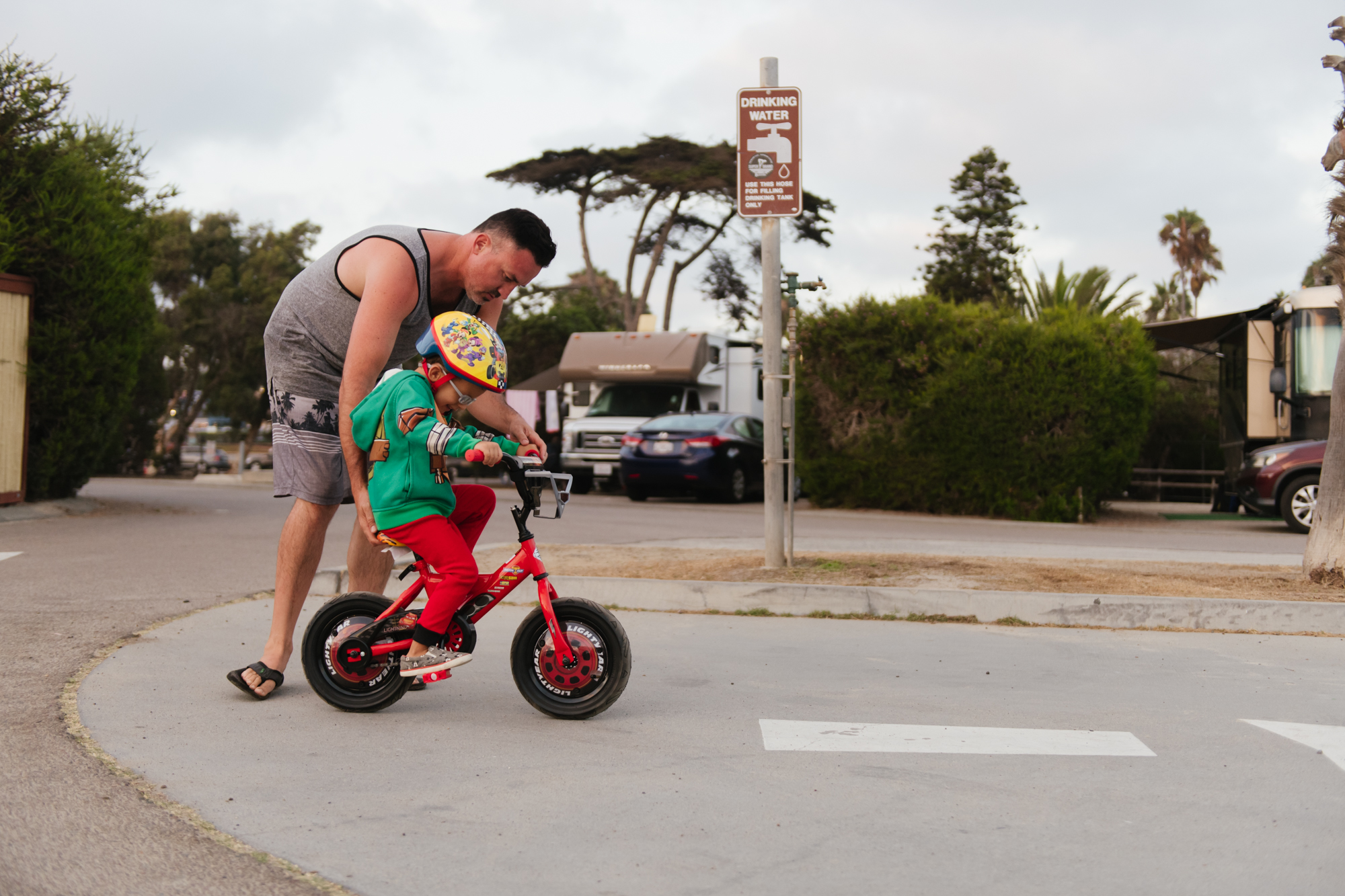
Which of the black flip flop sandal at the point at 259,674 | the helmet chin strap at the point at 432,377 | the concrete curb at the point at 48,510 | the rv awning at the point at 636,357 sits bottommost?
the black flip flop sandal at the point at 259,674

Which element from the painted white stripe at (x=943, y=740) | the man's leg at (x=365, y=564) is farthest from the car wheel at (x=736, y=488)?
the painted white stripe at (x=943, y=740)

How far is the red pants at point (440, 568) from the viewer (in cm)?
383

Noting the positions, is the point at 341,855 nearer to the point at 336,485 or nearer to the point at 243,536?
the point at 336,485

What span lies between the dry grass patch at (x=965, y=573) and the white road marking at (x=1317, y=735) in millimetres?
2621

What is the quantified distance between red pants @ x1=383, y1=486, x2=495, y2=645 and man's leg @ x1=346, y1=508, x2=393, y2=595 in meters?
0.53

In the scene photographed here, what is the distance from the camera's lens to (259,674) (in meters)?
4.24

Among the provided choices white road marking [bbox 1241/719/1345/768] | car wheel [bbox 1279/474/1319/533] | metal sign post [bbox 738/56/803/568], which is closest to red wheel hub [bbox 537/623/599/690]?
white road marking [bbox 1241/719/1345/768]

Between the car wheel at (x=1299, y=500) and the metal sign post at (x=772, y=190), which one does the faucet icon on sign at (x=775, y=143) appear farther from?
the car wheel at (x=1299, y=500)

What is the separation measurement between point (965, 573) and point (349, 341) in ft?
16.2

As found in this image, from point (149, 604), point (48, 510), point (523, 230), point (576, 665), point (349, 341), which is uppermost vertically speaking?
point (523, 230)

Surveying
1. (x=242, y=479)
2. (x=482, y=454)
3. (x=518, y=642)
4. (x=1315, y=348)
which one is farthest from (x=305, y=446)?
(x=242, y=479)

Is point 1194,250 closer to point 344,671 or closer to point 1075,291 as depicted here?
point 1075,291

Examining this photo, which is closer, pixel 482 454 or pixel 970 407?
pixel 482 454

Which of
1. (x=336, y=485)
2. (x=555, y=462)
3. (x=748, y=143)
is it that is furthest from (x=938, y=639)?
(x=555, y=462)
